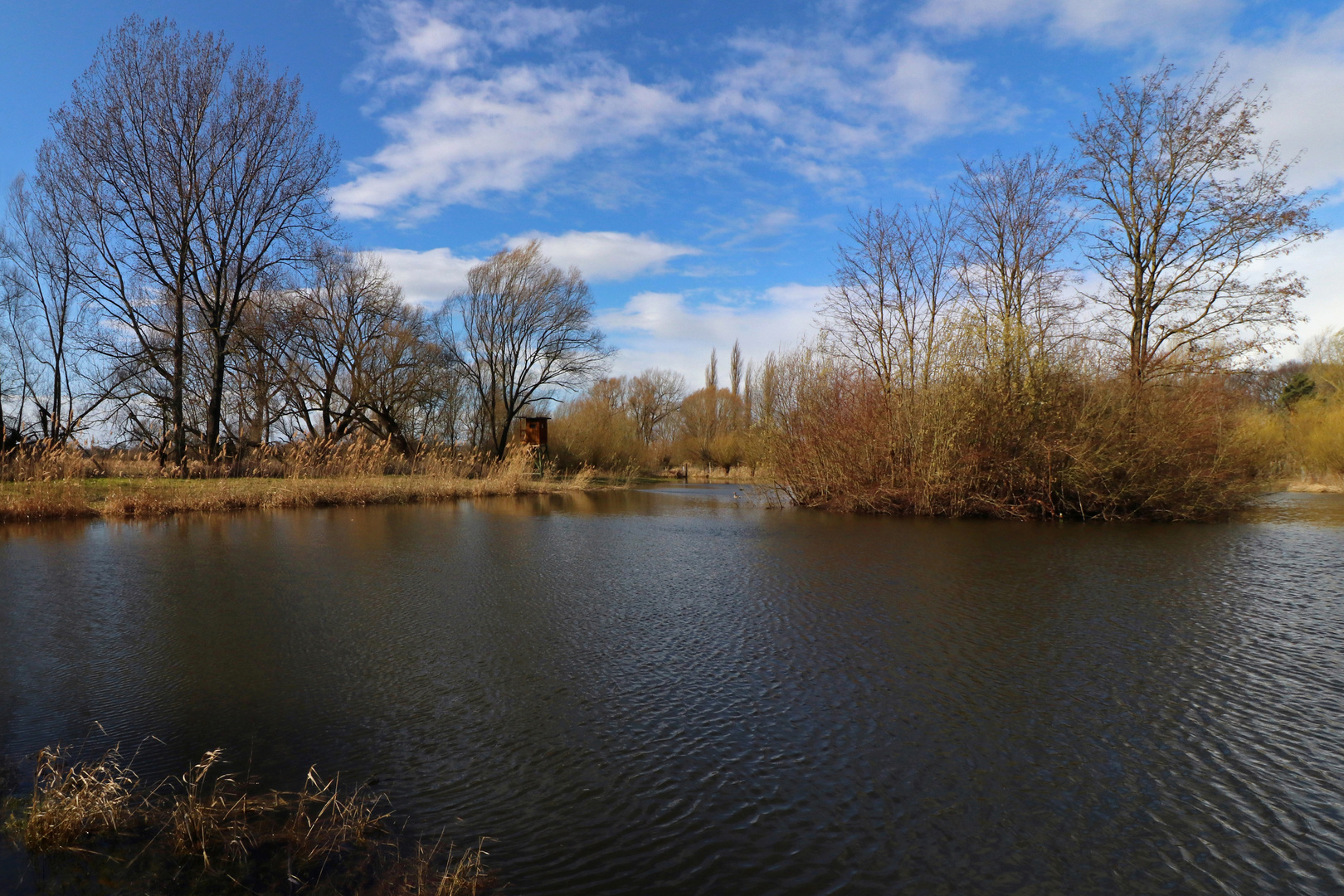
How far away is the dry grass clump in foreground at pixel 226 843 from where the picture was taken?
1976 millimetres

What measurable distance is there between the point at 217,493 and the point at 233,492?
42 cm

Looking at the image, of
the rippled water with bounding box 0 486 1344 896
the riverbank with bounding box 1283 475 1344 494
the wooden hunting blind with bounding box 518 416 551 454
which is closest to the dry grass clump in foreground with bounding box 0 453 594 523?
the rippled water with bounding box 0 486 1344 896

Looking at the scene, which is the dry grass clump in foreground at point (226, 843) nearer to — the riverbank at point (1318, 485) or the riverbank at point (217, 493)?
the riverbank at point (217, 493)

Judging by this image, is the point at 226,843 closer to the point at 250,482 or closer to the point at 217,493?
the point at 217,493

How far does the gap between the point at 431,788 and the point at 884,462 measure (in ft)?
40.8

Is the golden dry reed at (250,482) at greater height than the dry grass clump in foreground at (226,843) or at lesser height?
greater

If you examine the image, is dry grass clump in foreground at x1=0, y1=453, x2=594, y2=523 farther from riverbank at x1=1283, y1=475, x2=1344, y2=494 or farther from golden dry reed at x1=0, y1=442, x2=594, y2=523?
riverbank at x1=1283, y1=475, x2=1344, y2=494

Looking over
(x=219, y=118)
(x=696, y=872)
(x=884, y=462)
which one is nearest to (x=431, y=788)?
(x=696, y=872)

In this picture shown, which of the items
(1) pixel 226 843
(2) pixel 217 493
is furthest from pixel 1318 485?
(2) pixel 217 493

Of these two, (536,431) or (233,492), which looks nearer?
(233,492)

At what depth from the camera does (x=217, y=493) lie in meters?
12.9

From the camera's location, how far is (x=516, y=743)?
2908 millimetres

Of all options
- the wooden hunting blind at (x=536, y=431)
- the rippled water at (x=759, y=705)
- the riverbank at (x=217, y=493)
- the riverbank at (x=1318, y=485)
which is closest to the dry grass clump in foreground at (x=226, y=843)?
the rippled water at (x=759, y=705)

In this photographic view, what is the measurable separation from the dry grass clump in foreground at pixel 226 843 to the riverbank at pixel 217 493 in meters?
11.2
